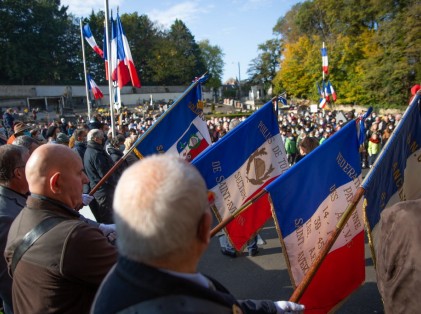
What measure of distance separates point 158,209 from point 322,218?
2297 millimetres

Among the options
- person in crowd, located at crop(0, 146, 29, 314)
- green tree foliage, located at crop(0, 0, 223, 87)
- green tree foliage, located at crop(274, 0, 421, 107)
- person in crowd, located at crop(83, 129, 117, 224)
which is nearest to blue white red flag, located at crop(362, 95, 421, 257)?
person in crowd, located at crop(0, 146, 29, 314)

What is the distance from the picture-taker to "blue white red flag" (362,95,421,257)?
2625 millimetres

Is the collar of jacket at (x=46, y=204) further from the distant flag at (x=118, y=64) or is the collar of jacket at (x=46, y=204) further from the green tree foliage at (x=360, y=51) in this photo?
the green tree foliage at (x=360, y=51)

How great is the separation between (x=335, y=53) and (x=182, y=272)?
4392 cm

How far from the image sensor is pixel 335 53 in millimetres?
40719

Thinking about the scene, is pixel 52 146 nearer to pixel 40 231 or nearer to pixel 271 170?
pixel 40 231

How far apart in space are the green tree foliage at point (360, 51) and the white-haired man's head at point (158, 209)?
37.5m

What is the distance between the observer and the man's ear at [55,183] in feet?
6.01

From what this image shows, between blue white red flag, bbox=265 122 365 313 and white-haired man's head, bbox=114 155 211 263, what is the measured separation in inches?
70.0

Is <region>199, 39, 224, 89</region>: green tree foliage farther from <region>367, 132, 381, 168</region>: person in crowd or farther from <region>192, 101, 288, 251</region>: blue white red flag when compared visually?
<region>192, 101, 288, 251</region>: blue white red flag

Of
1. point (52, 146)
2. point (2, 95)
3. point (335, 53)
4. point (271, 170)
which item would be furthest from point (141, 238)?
point (2, 95)

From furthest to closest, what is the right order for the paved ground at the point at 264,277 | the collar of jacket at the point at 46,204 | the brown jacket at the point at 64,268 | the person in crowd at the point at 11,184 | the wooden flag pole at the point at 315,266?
the paved ground at the point at 264,277
the person in crowd at the point at 11,184
the wooden flag pole at the point at 315,266
the collar of jacket at the point at 46,204
the brown jacket at the point at 64,268

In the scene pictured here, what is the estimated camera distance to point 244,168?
4172 mm

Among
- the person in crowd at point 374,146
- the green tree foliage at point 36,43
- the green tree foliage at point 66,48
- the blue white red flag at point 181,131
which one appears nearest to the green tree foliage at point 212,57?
the green tree foliage at point 66,48
